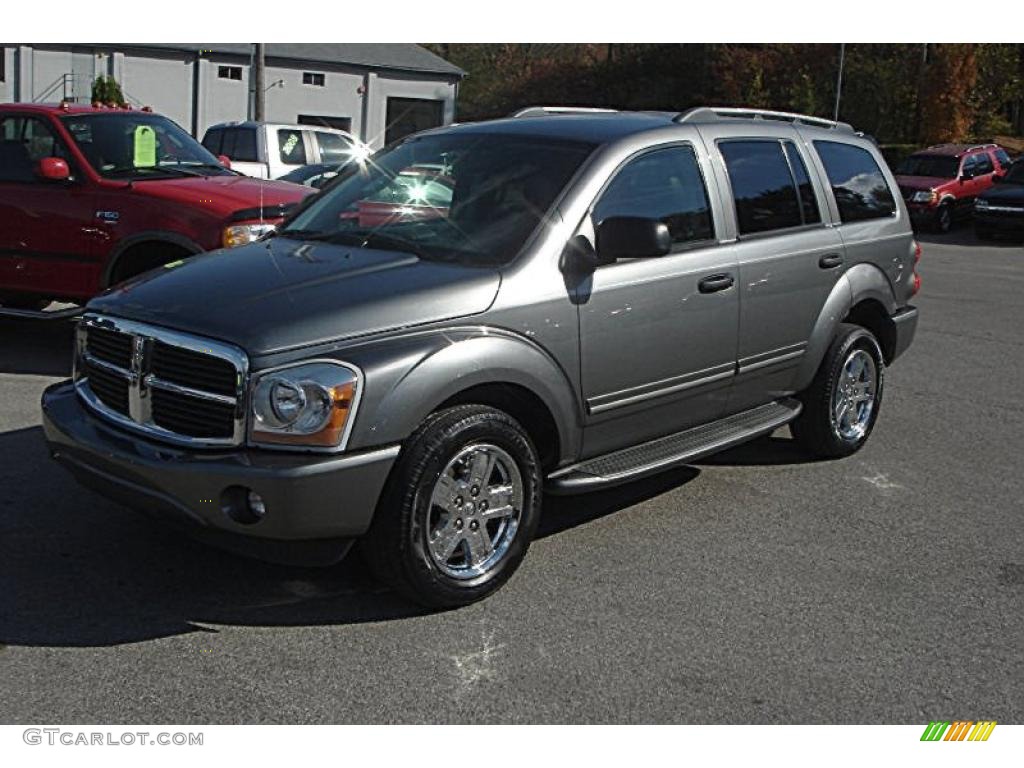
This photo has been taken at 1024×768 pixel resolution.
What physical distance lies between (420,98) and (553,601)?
41.3 m

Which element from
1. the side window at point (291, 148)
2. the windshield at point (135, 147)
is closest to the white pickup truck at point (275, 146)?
the side window at point (291, 148)

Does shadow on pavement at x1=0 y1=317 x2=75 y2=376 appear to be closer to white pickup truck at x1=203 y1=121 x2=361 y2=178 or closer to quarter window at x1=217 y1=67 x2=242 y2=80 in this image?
white pickup truck at x1=203 y1=121 x2=361 y2=178

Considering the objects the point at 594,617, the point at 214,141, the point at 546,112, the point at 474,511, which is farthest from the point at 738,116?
the point at 214,141

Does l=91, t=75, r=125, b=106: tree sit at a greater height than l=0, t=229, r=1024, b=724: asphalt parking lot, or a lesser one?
greater

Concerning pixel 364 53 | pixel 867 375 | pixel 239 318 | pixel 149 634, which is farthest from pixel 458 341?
pixel 364 53

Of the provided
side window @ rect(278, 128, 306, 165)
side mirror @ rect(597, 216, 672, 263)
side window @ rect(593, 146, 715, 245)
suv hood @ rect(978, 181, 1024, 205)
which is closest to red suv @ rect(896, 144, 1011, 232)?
suv hood @ rect(978, 181, 1024, 205)

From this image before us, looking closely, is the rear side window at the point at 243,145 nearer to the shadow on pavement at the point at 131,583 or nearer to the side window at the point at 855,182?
the side window at the point at 855,182

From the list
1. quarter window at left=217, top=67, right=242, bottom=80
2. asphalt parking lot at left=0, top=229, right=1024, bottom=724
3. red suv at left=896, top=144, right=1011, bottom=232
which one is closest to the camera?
asphalt parking lot at left=0, top=229, right=1024, bottom=724

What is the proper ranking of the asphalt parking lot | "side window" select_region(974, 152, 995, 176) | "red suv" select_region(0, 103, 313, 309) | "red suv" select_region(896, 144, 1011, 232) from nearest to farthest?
the asphalt parking lot → "red suv" select_region(0, 103, 313, 309) → "red suv" select_region(896, 144, 1011, 232) → "side window" select_region(974, 152, 995, 176)

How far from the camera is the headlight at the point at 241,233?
796 centimetres

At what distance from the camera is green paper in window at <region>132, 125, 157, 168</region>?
895 cm

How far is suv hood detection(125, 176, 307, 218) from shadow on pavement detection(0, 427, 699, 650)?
3.11 meters

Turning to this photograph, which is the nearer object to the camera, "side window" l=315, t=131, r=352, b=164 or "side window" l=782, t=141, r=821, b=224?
"side window" l=782, t=141, r=821, b=224

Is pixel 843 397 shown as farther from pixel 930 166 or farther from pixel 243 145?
pixel 930 166
